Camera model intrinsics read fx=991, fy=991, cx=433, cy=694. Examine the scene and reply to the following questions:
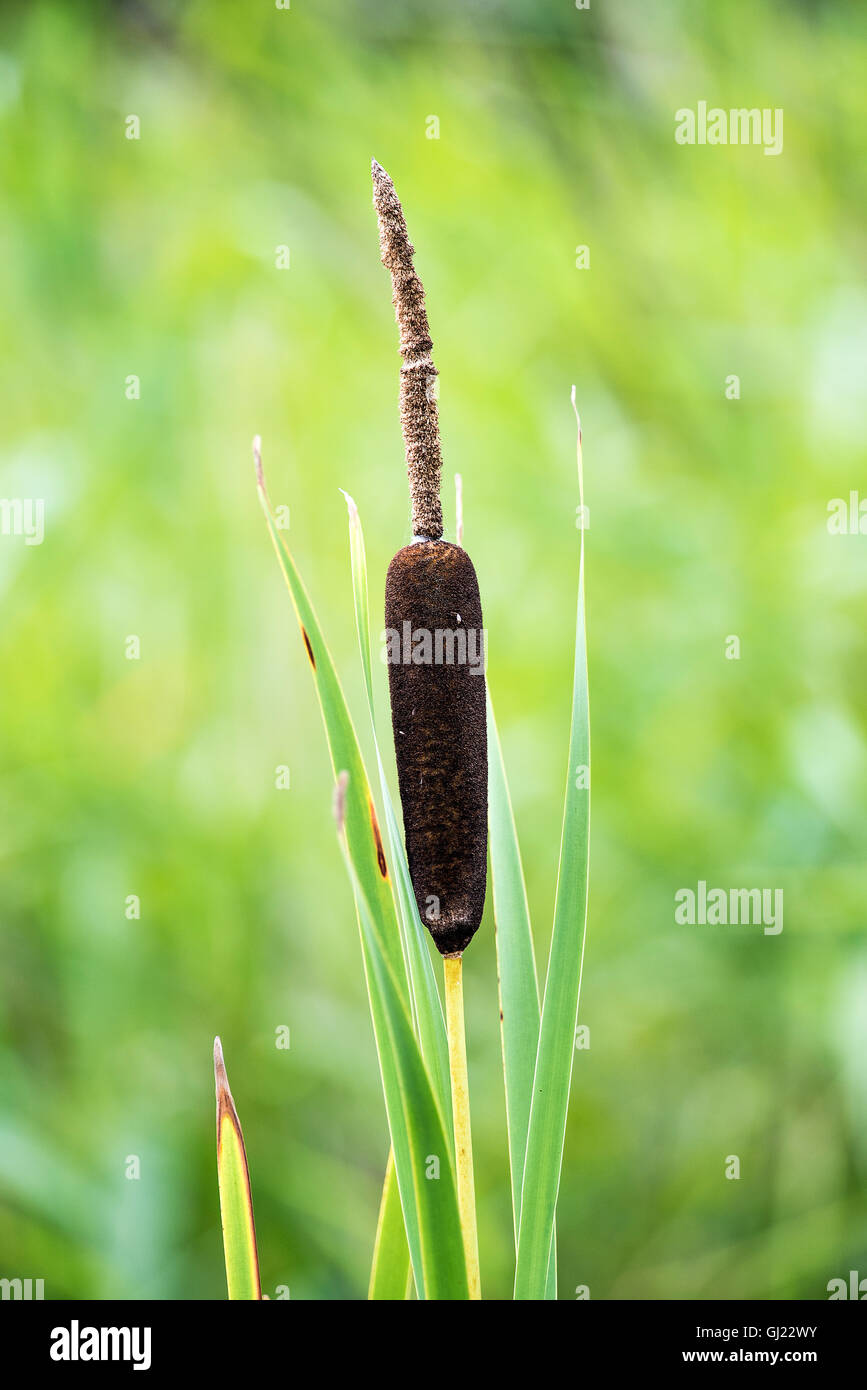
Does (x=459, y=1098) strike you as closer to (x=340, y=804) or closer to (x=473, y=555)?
(x=340, y=804)

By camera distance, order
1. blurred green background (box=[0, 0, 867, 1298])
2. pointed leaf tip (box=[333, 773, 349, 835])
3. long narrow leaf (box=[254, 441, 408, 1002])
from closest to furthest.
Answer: pointed leaf tip (box=[333, 773, 349, 835]) < long narrow leaf (box=[254, 441, 408, 1002]) < blurred green background (box=[0, 0, 867, 1298])

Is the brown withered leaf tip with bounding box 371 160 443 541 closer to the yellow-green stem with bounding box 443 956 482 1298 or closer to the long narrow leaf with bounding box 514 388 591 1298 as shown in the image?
the long narrow leaf with bounding box 514 388 591 1298

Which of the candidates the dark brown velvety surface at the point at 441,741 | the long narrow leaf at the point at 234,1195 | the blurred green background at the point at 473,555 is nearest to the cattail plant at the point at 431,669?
the dark brown velvety surface at the point at 441,741

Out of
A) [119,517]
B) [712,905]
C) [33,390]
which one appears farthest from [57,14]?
[712,905]

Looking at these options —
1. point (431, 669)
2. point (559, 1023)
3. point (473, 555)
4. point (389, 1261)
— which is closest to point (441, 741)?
point (431, 669)

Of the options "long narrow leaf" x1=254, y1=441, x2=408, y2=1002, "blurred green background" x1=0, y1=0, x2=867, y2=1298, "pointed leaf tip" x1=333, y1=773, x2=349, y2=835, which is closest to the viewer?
"pointed leaf tip" x1=333, y1=773, x2=349, y2=835

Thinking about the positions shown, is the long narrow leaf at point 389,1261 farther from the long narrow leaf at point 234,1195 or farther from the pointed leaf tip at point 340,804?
the pointed leaf tip at point 340,804

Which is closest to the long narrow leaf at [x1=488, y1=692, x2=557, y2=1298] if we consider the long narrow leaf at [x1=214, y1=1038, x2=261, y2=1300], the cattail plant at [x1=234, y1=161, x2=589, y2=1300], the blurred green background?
the cattail plant at [x1=234, y1=161, x2=589, y2=1300]
